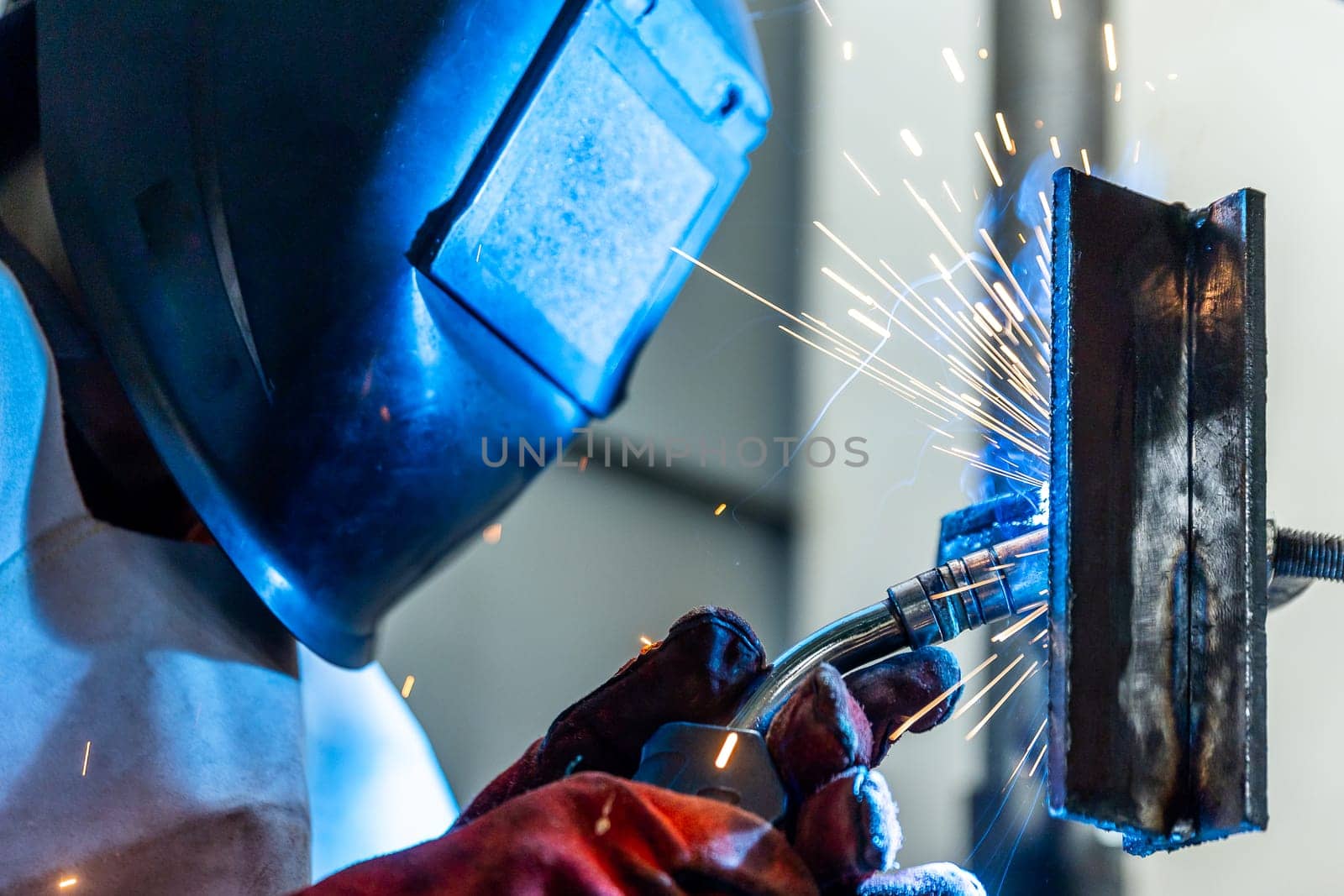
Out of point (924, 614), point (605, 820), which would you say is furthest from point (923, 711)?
point (605, 820)

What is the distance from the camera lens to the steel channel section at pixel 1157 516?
2.09ft

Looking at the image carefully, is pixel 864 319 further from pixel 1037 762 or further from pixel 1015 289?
pixel 1037 762

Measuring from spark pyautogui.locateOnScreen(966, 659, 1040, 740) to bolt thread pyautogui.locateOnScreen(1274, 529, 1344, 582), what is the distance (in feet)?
2.01

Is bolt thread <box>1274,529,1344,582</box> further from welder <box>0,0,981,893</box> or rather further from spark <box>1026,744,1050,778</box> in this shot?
spark <box>1026,744,1050,778</box>

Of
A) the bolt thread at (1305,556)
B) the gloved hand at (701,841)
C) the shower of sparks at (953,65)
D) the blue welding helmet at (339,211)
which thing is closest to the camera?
the gloved hand at (701,841)

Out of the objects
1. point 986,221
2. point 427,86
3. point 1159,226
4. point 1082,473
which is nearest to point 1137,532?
point 1082,473

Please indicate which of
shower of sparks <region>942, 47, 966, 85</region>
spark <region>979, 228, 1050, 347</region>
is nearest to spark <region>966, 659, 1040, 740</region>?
spark <region>979, 228, 1050, 347</region>

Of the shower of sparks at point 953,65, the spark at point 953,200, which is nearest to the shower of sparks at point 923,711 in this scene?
the spark at point 953,200

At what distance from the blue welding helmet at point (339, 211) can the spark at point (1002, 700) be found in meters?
0.79

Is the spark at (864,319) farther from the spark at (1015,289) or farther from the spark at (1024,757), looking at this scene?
the spark at (1024,757)

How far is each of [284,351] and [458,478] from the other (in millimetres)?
224

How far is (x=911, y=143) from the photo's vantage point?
62.7 inches

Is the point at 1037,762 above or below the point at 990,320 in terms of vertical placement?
below

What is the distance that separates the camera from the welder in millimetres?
909
